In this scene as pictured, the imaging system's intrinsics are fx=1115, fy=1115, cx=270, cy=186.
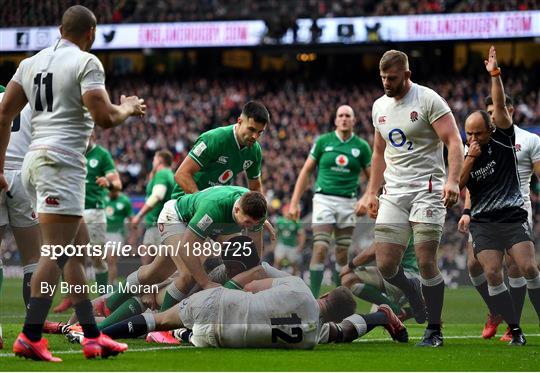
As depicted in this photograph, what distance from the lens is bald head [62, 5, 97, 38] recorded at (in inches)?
286

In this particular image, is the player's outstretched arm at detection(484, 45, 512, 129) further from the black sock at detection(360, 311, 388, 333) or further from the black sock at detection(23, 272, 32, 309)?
the black sock at detection(23, 272, 32, 309)

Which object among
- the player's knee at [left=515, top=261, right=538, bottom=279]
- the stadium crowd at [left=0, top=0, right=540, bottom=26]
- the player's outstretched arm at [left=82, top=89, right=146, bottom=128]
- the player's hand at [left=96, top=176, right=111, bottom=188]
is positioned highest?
the stadium crowd at [left=0, top=0, right=540, bottom=26]

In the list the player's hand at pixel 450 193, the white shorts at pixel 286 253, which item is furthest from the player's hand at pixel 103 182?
the player's hand at pixel 450 193

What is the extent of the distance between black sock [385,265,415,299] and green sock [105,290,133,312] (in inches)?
87.2

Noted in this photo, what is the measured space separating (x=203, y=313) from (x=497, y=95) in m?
3.02

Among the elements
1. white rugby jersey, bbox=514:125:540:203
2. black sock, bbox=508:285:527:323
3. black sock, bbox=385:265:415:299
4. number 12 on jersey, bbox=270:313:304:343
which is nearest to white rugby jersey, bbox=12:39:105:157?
number 12 on jersey, bbox=270:313:304:343

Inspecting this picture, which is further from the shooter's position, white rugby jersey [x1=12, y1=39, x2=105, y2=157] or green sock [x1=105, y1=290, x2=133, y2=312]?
green sock [x1=105, y1=290, x2=133, y2=312]

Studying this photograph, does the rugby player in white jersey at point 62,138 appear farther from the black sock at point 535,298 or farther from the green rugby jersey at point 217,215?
the black sock at point 535,298

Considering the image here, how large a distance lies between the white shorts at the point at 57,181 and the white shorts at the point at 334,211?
22.8ft

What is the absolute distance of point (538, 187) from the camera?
1100 inches

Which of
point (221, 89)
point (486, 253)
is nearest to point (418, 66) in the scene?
point (221, 89)

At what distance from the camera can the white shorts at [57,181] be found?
23.3 feet

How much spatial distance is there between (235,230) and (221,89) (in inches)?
1242

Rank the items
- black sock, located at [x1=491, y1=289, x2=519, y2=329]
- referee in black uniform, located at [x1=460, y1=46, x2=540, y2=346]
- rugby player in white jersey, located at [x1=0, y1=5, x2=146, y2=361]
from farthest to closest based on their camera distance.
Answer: black sock, located at [x1=491, y1=289, x2=519, y2=329]
referee in black uniform, located at [x1=460, y1=46, x2=540, y2=346]
rugby player in white jersey, located at [x1=0, y1=5, x2=146, y2=361]
